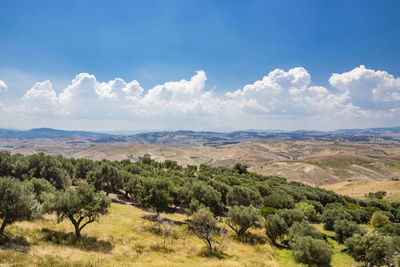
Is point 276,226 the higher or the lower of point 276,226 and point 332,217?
the higher

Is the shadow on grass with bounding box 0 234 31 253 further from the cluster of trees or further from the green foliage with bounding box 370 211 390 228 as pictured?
the green foliage with bounding box 370 211 390 228

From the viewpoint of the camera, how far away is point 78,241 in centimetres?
3061

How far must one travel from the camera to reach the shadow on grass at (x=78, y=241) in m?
29.2

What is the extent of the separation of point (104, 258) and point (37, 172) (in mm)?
58920

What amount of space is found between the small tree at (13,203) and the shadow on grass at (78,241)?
5.92 m

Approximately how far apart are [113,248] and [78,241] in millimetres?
5618

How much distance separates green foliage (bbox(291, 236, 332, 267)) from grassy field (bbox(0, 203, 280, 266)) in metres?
4.78

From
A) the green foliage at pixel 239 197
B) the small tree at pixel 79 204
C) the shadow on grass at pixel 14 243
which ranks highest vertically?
the small tree at pixel 79 204

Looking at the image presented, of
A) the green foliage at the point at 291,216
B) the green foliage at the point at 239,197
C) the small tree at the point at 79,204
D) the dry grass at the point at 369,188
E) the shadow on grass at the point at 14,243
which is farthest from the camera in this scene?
the dry grass at the point at 369,188

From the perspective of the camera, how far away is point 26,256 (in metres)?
21.5

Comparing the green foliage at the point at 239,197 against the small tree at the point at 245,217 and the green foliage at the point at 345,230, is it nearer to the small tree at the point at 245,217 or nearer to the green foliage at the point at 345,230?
the small tree at the point at 245,217

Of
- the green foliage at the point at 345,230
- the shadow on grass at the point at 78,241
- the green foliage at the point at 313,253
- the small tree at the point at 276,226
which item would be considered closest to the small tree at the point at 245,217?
the small tree at the point at 276,226

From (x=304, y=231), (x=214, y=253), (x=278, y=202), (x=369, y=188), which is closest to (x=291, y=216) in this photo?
(x=304, y=231)

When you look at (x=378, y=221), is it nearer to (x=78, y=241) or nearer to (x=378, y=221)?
(x=378, y=221)
